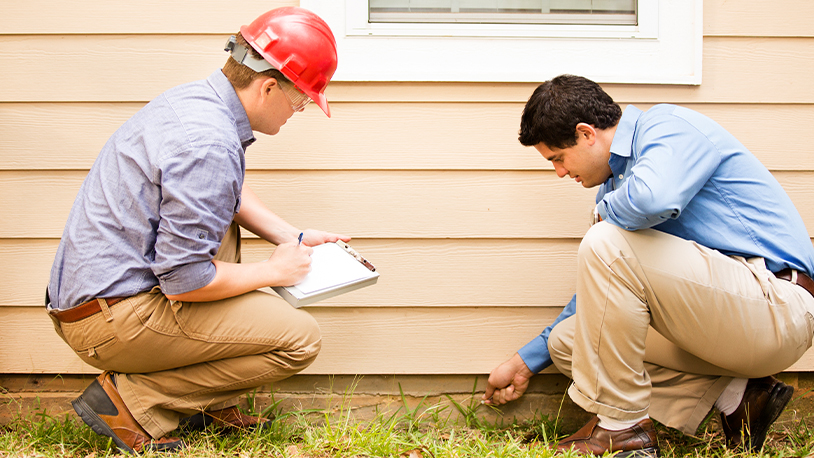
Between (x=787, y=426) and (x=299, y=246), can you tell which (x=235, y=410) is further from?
(x=787, y=426)

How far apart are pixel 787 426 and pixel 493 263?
4.59ft

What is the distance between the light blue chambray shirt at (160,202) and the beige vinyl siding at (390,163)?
613 mm

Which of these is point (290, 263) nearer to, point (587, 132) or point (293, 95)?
point (293, 95)

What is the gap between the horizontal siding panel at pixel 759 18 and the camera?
2137 millimetres

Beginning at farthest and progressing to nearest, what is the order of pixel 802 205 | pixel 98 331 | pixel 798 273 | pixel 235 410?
pixel 802 205, pixel 235 410, pixel 798 273, pixel 98 331

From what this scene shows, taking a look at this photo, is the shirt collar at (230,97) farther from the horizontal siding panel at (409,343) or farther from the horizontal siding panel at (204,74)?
the horizontal siding panel at (409,343)

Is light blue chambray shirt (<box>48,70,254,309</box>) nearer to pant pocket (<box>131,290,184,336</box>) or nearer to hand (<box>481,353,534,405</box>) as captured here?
pant pocket (<box>131,290,184,336</box>)

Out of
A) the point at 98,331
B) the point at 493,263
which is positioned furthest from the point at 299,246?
the point at 493,263

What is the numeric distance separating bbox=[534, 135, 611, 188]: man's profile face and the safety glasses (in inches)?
30.7

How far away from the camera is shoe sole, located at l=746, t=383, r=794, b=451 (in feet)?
5.90

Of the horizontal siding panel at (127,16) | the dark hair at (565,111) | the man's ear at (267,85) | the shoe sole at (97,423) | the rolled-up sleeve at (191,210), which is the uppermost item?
the horizontal siding panel at (127,16)

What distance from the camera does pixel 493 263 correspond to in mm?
2240

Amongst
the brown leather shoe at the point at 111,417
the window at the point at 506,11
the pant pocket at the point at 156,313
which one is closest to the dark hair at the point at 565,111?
the window at the point at 506,11

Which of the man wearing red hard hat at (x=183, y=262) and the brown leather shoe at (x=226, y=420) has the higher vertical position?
the man wearing red hard hat at (x=183, y=262)
